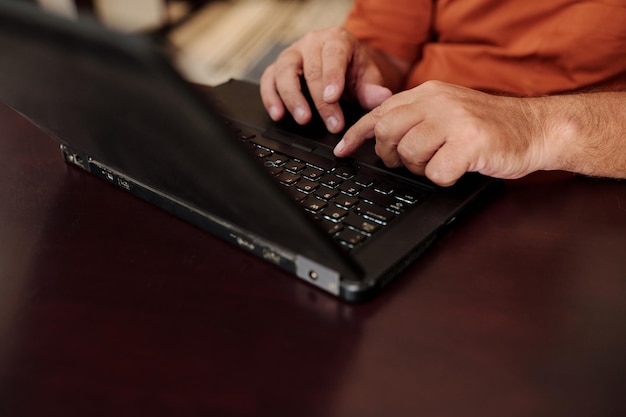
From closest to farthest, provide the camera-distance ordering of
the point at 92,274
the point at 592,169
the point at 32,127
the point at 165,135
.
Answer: the point at 165,135 → the point at 92,274 → the point at 592,169 → the point at 32,127

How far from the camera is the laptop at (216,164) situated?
1.04ft

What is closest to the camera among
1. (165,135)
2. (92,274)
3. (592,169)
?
(165,135)

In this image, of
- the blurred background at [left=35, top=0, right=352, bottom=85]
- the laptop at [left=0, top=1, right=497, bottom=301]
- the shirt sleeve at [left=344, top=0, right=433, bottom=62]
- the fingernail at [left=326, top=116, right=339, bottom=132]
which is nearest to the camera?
the laptop at [left=0, top=1, right=497, bottom=301]

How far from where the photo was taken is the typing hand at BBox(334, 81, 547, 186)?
0.57 m

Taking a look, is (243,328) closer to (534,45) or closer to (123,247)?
(123,247)

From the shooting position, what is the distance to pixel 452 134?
57 cm

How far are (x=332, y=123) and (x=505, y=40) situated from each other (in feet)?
1.06

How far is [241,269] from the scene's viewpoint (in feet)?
1.62

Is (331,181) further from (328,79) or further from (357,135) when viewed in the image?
(328,79)

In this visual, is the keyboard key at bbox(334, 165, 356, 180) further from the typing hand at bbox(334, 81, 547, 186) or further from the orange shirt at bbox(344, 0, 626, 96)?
the orange shirt at bbox(344, 0, 626, 96)

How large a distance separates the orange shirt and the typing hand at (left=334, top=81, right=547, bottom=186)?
0.72ft

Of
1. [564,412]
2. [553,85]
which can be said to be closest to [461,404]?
[564,412]

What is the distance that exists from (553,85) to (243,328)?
24.1 inches

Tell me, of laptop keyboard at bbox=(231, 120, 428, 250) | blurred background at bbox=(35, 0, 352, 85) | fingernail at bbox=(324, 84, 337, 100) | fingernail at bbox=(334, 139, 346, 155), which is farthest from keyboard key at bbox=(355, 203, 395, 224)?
blurred background at bbox=(35, 0, 352, 85)
